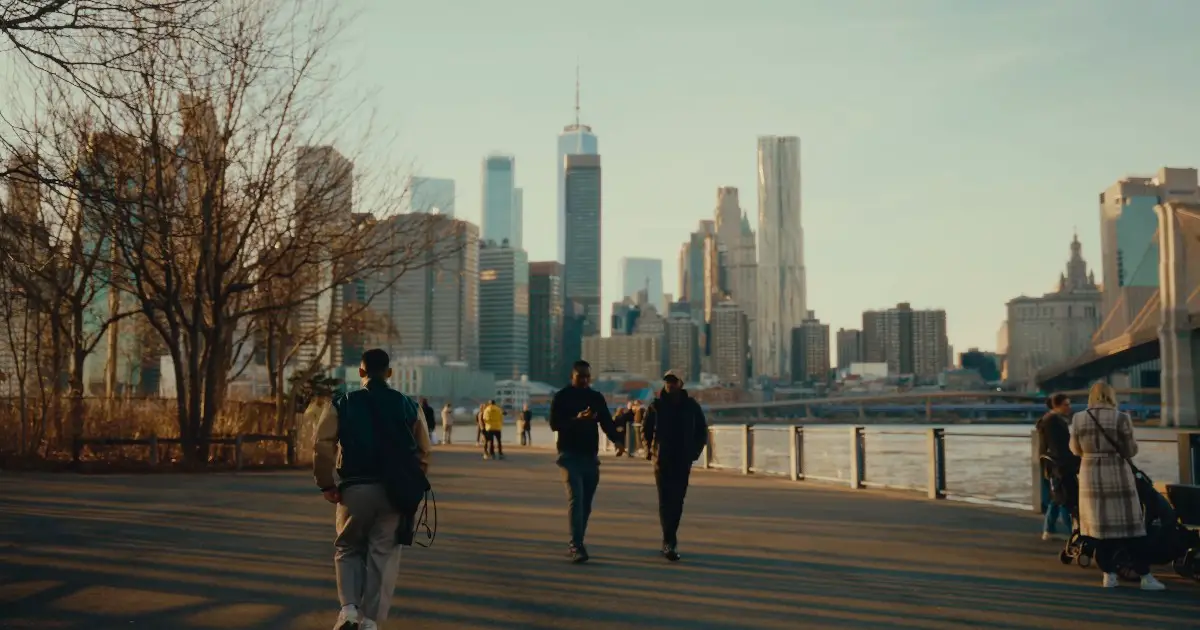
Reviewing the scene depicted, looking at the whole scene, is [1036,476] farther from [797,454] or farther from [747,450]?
[747,450]

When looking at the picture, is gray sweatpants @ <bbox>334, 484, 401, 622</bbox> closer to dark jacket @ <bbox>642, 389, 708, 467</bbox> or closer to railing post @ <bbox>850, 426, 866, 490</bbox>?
dark jacket @ <bbox>642, 389, 708, 467</bbox>

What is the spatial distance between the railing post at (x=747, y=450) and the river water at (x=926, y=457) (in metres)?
0.31

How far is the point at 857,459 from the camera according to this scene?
20.6 metres

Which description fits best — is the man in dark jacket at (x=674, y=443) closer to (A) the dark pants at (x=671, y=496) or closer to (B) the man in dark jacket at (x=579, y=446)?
(A) the dark pants at (x=671, y=496)

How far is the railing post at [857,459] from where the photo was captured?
2039 cm

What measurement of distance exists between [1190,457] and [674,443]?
5147 mm

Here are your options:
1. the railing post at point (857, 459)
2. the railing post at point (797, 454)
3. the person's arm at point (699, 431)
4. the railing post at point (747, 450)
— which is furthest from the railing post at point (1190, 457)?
the railing post at point (747, 450)

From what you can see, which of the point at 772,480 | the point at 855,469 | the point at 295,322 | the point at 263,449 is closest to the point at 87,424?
the point at 263,449

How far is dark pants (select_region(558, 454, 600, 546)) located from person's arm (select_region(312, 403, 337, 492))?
384 cm

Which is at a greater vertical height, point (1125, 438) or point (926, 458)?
point (1125, 438)

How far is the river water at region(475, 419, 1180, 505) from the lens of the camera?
54.1 feet

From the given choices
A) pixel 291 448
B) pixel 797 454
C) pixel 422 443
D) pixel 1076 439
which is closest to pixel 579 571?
pixel 422 443

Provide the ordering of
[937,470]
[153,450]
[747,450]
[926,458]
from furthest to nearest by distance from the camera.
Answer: [747,450], [153,450], [926,458], [937,470]

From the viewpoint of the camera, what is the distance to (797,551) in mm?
11320
